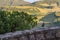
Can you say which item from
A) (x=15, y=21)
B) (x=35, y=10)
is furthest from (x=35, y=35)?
(x=35, y=10)

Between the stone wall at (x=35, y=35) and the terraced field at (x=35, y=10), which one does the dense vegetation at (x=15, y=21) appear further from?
the stone wall at (x=35, y=35)

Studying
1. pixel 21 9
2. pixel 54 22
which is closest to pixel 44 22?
pixel 54 22

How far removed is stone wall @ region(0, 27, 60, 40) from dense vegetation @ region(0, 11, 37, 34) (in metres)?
1.00

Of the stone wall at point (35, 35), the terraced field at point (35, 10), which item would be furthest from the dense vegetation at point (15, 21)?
the stone wall at point (35, 35)

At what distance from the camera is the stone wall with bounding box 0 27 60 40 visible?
13.3 feet

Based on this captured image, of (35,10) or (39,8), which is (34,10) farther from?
(39,8)

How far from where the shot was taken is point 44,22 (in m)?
6.14

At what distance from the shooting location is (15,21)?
563 centimetres

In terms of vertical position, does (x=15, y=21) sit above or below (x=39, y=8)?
below

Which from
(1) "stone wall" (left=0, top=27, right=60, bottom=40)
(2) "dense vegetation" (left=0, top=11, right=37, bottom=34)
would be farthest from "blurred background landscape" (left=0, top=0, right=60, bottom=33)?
(1) "stone wall" (left=0, top=27, right=60, bottom=40)

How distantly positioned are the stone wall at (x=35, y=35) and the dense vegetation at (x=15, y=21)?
100cm

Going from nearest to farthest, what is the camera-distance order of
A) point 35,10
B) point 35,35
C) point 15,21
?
1. point 35,35
2. point 15,21
3. point 35,10

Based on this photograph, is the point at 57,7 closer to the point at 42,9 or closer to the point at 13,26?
the point at 42,9

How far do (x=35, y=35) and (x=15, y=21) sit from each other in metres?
1.30
